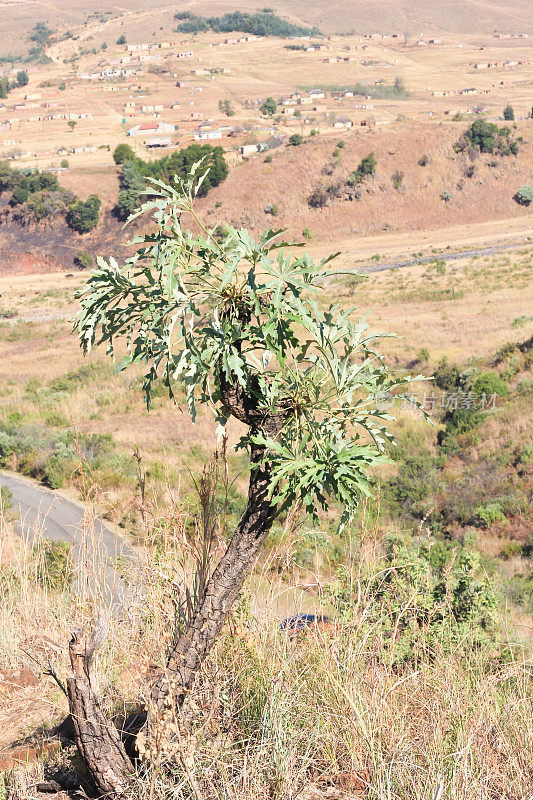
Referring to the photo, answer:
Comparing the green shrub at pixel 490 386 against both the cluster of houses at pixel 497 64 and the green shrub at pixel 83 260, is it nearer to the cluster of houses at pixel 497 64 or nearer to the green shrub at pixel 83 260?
the green shrub at pixel 83 260

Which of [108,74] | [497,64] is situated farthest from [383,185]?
[497,64]

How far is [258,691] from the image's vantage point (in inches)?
127

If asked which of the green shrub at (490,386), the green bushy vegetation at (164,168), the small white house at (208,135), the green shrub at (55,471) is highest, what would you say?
the small white house at (208,135)

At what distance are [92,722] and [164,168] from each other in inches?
2635

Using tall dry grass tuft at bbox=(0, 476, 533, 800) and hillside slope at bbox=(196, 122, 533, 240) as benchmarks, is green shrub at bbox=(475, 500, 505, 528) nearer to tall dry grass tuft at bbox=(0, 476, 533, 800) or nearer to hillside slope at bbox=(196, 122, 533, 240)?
tall dry grass tuft at bbox=(0, 476, 533, 800)

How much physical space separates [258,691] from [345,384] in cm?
158

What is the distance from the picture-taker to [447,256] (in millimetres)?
55625

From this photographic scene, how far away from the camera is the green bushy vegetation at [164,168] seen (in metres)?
63.9

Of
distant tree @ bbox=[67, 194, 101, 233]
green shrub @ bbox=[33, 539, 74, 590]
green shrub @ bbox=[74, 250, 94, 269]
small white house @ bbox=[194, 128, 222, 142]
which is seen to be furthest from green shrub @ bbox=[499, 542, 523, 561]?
small white house @ bbox=[194, 128, 222, 142]

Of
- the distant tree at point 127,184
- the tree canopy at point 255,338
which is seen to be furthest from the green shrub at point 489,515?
the distant tree at point 127,184

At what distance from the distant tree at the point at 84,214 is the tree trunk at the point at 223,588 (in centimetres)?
6880

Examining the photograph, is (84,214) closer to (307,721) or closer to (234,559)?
(234,559)

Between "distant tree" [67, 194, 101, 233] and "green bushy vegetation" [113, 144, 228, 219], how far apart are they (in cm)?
234

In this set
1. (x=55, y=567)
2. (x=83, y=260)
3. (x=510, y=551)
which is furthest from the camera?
(x=83, y=260)
